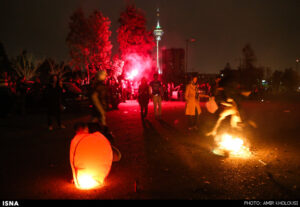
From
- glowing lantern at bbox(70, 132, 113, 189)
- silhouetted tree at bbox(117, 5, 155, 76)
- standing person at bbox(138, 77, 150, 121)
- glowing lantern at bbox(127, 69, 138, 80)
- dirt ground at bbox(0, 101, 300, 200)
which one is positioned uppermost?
silhouetted tree at bbox(117, 5, 155, 76)

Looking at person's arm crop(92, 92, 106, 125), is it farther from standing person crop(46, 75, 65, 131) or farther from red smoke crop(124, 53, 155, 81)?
red smoke crop(124, 53, 155, 81)

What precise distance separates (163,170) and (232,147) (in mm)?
2620

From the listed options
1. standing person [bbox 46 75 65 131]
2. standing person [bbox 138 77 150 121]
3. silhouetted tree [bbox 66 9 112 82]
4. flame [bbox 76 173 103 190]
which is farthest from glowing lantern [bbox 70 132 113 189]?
silhouetted tree [bbox 66 9 112 82]

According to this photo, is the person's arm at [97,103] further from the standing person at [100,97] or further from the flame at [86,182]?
the flame at [86,182]

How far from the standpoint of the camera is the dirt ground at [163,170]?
174 inches

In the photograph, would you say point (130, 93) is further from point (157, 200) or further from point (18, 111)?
point (157, 200)

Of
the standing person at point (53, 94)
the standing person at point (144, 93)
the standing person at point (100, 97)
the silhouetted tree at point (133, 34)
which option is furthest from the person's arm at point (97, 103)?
the silhouetted tree at point (133, 34)

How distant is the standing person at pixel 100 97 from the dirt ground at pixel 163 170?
3.87 ft

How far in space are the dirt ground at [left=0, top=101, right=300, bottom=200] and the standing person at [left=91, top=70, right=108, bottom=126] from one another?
46.4 inches

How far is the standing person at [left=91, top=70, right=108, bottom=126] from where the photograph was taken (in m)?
5.41

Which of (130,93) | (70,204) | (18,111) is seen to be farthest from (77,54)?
(70,204)

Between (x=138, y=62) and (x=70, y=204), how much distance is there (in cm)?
3581

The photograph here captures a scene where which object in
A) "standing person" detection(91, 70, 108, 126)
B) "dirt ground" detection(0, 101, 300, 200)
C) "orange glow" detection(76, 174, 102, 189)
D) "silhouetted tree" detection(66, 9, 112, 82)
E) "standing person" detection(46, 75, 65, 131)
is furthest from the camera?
"silhouetted tree" detection(66, 9, 112, 82)

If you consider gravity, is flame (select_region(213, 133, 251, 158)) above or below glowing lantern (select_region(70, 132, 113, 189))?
below
